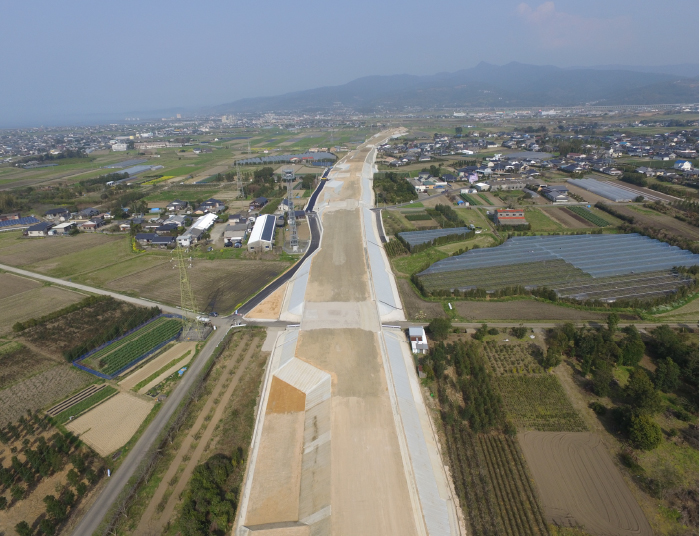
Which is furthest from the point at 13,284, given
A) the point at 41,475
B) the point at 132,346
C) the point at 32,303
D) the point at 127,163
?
the point at 127,163

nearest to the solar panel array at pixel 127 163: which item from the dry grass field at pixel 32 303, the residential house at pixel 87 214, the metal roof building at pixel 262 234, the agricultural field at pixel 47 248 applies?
the residential house at pixel 87 214

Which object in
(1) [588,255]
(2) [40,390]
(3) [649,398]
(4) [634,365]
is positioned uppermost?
(1) [588,255]

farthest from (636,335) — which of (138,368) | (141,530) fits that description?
(138,368)

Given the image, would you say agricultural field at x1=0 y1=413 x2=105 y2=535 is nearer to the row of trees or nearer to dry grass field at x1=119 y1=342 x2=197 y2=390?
dry grass field at x1=119 y1=342 x2=197 y2=390

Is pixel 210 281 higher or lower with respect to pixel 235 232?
lower

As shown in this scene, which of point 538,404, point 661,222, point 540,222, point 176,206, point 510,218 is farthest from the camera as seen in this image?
point 176,206

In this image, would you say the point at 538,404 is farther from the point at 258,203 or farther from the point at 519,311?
the point at 258,203

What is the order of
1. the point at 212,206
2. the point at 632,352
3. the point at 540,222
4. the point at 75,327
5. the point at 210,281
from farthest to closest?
the point at 212,206 < the point at 540,222 < the point at 210,281 < the point at 75,327 < the point at 632,352
